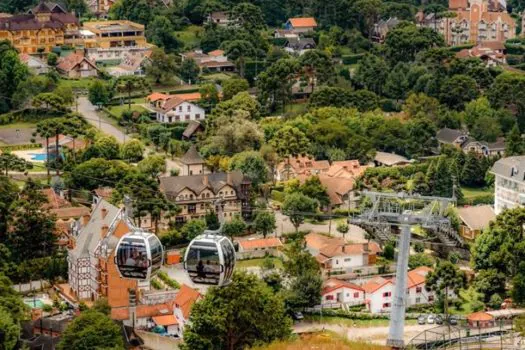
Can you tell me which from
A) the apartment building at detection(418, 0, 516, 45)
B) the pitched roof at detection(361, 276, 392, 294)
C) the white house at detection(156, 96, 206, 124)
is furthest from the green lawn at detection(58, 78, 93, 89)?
the pitched roof at detection(361, 276, 392, 294)

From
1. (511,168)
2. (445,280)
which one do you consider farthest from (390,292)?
(511,168)

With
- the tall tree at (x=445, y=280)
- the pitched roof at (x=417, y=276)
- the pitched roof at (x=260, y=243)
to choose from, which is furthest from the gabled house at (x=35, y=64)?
the tall tree at (x=445, y=280)

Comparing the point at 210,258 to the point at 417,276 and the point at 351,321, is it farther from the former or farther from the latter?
the point at 417,276

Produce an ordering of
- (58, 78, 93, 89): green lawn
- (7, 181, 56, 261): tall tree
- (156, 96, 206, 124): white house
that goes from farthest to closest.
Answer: (58, 78, 93, 89): green lawn < (156, 96, 206, 124): white house < (7, 181, 56, 261): tall tree

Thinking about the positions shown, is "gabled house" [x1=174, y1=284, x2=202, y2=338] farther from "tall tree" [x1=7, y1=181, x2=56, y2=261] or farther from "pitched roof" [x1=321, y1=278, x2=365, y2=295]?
"tall tree" [x1=7, y1=181, x2=56, y2=261]

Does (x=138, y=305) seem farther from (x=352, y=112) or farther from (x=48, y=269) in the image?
(x=352, y=112)

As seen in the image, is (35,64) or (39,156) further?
(35,64)

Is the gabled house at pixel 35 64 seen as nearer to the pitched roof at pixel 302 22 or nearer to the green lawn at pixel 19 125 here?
the green lawn at pixel 19 125
